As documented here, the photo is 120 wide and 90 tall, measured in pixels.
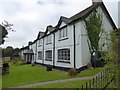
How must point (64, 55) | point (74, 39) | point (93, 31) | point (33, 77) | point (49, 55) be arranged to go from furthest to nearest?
point (49, 55) → point (64, 55) → point (74, 39) → point (93, 31) → point (33, 77)

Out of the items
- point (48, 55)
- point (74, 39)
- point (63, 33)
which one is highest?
Answer: point (63, 33)

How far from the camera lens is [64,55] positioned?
25219mm

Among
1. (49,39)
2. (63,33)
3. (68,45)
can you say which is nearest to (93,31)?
(68,45)

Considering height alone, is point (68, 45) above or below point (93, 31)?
below

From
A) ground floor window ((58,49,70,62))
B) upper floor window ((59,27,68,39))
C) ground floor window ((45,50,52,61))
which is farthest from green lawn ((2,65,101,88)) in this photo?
ground floor window ((45,50,52,61))

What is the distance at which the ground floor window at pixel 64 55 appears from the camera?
78.0ft

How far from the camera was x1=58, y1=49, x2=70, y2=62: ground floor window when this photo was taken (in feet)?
78.0

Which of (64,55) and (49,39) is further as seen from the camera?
(49,39)

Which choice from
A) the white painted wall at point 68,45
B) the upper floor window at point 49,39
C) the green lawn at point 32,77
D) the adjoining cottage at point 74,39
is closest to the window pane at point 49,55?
the upper floor window at point 49,39

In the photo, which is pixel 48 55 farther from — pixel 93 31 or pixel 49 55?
pixel 93 31

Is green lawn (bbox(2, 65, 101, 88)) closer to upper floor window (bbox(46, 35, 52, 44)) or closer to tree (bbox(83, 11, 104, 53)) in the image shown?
→ tree (bbox(83, 11, 104, 53))

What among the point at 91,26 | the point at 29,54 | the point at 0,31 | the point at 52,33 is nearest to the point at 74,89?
the point at 91,26

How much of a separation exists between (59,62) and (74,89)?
15.5 m

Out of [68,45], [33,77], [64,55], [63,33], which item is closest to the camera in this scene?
[33,77]
